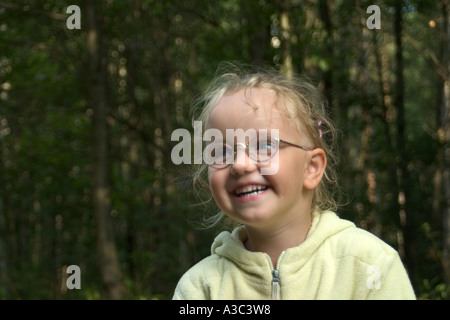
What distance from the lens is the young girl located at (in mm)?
1798

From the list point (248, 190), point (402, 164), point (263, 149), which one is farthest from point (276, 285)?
point (402, 164)

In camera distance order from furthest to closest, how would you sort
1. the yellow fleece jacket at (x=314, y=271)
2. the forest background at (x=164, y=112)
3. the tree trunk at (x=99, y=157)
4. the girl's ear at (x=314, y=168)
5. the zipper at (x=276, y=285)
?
the tree trunk at (x=99, y=157)
the forest background at (x=164, y=112)
the girl's ear at (x=314, y=168)
the zipper at (x=276, y=285)
the yellow fleece jacket at (x=314, y=271)

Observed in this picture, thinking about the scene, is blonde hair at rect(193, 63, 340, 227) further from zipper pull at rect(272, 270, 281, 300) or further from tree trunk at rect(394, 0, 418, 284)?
tree trunk at rect(394, 0, 418, 284)

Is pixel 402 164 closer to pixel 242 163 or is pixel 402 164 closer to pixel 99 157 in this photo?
pixel 99 157

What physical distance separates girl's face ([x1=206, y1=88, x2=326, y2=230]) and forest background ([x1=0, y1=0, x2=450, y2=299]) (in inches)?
120

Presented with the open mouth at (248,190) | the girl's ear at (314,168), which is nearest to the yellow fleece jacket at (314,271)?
the girl's ear at (314,168)

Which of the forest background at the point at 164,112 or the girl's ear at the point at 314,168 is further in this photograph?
the forest background at the point at 164,112

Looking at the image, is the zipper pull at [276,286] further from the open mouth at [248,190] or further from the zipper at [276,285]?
the open mouth at [248,190]

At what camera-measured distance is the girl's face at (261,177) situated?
72.2 inches

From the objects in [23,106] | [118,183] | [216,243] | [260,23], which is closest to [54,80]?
[23,106]

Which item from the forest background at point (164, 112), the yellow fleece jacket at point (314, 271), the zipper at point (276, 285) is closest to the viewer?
the yellow fleece jacket at point (314, 271)

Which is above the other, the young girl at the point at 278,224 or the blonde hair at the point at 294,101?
the blonde hair at the point at 294,101
